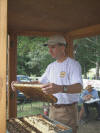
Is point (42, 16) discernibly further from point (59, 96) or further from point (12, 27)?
point (59, 96)

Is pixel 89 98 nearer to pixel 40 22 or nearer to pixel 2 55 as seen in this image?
pixel 40 22

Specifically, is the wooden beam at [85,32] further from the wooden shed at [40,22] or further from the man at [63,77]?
the man at [63,77]

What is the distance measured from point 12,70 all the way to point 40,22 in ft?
3.26

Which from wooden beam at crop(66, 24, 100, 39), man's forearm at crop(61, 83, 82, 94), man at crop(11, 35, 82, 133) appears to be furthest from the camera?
wooden beam at crop(66, 24, 100, 39)

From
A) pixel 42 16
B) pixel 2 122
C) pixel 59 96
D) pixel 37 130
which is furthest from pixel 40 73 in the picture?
pixel 2 122

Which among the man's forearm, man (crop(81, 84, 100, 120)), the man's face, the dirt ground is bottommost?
the dirt ground

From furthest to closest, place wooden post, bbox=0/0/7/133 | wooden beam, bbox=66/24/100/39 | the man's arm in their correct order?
1. wooden beam, bbox=66/24/100/39
2. the man's arm
3. wooden post, bbox=0/0/7/133

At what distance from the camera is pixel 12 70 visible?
311 cm

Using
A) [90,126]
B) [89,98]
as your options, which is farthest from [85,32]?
[90,126]

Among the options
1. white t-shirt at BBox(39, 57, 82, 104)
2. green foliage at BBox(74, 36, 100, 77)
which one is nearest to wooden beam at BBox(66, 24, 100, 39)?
green foliage at BBox(74, 36, 100, 77)

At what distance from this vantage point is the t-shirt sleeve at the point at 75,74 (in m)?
2.05

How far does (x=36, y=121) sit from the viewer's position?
2.11 metres

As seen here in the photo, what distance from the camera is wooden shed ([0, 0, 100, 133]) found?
0.95 m

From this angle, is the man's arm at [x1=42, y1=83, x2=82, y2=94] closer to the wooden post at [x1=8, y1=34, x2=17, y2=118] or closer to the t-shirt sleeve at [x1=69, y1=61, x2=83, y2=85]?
the t-shirt sleeve at [x1=69, y1=61, x2=83, y2=85]
